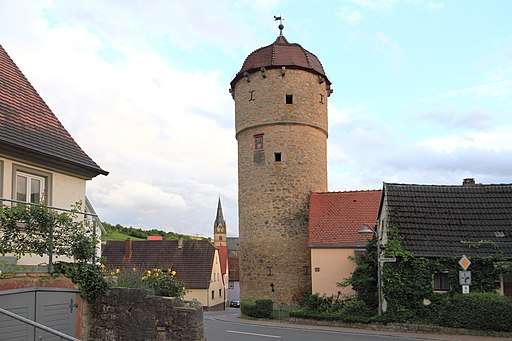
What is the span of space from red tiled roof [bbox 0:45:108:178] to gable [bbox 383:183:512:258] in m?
13.9

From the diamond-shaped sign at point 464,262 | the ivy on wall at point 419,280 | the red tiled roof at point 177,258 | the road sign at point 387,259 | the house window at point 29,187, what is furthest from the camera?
the red tiled roof at point 177,258

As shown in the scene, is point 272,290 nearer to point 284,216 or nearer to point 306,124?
point 284,216

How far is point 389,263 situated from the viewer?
22.1 metres

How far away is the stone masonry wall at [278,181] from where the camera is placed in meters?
32.2

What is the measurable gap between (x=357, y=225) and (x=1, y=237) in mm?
23612

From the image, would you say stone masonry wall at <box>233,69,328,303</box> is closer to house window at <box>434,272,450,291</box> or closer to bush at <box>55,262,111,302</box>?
house window at <box>434,272,450,291</box>

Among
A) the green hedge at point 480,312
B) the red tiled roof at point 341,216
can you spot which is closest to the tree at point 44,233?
the green hedge at point 480,312

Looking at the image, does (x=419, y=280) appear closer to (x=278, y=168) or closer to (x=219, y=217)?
(x=278, y=168)

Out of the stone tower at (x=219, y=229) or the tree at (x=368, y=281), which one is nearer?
the tree at (x=368, y=281)

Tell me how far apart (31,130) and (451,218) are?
58.5 feet

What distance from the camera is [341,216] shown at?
31547mm

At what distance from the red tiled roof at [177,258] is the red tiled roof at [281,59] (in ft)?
65.3

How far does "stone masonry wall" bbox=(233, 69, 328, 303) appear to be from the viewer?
106 feet

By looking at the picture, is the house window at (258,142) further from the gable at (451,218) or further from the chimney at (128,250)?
the chimney at (128,250)
